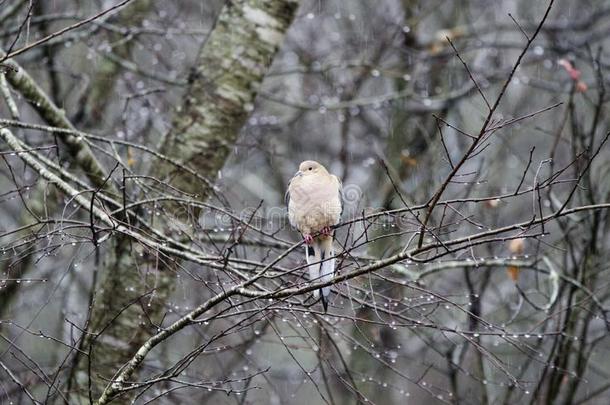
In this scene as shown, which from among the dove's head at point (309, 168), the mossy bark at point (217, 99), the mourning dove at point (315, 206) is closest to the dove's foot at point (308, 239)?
the mourning dove at point (315, 206)

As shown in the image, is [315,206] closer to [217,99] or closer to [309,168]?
[309,168]

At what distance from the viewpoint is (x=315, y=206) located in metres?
3.65

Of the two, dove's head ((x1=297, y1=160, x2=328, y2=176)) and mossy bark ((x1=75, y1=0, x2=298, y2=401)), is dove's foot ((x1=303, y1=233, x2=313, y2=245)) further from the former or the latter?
mossy bark ((x1=75, y1=0, x2=298, y2=401))

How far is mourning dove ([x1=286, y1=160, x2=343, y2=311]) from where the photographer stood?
3.66 m

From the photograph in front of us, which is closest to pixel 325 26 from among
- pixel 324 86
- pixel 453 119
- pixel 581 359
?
pixel 324 86

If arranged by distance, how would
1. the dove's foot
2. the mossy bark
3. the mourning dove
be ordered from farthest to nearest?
the mossy bark → the mourning dove → the dove's foot

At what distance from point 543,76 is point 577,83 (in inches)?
188

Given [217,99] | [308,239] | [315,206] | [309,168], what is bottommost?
[308,239]

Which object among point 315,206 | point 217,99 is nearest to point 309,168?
point 315,206

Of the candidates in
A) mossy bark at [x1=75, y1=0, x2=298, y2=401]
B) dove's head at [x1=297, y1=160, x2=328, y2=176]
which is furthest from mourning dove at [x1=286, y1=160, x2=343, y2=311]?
mossy bark at [x1=75, y1=0, x2=298, y2=401]

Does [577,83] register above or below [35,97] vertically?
above

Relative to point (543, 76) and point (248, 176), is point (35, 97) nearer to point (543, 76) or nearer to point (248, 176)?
point (248, 176)

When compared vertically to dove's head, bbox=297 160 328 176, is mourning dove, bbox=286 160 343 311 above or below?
below

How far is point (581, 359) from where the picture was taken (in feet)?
15.3
